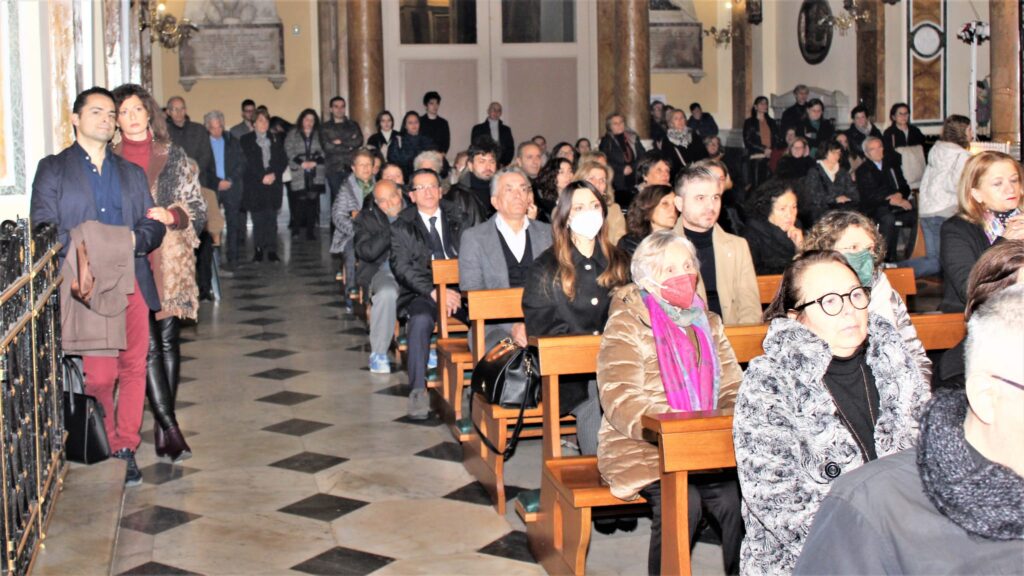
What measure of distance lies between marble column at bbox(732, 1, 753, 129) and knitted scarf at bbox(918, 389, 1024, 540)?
69.6ft

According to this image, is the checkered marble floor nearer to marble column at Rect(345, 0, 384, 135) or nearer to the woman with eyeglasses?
the woman with eyeglasses

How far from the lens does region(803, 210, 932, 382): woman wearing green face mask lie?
437cm

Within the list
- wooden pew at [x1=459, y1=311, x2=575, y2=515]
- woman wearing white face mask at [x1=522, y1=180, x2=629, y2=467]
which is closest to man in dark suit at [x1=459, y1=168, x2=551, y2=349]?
wooden pew at [x1=459, y1=311, x2=575, y2=515]

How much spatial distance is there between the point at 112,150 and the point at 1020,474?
192 inches

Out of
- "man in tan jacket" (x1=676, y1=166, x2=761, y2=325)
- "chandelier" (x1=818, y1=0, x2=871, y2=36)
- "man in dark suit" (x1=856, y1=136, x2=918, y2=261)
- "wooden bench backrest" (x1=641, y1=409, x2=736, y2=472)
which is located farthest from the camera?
"chandelier" (x1=818, y1=0, x2=871, y2=36)

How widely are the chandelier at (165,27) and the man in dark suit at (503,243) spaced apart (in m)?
9.42

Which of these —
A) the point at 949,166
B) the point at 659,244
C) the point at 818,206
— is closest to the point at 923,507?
the point at 659,244

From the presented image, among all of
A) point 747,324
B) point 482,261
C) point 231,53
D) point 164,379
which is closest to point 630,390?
point 747,324

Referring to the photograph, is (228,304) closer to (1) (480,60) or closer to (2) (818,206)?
(2) (818,206)

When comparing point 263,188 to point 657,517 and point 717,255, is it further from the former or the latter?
point 657,517

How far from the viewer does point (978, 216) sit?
561cm

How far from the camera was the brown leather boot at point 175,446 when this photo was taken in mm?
6176

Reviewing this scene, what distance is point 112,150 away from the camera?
575 centimetres

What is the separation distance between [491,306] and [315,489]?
1.22 m
